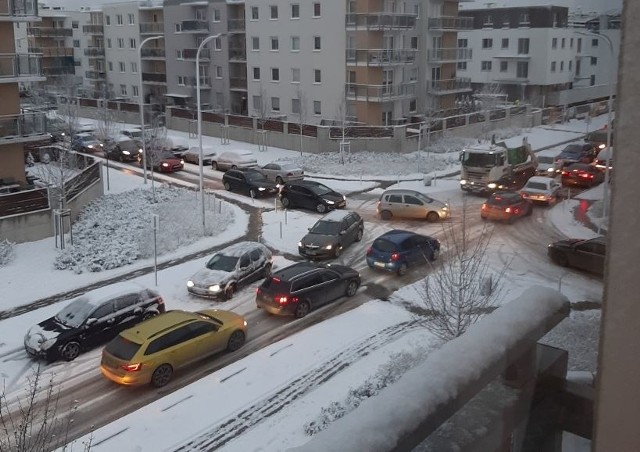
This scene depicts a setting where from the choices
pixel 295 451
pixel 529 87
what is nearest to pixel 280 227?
pixel 295 451

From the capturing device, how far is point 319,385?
14008 mm

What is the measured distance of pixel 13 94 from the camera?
30.3 metres

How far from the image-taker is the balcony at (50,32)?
8181 centimetres

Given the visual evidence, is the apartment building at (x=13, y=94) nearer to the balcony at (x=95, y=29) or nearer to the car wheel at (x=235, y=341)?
the car wheel at (x=235, y=341)

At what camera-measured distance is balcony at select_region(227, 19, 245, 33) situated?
56688 millimetres

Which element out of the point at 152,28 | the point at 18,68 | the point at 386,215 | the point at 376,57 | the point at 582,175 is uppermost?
the point at 152,28

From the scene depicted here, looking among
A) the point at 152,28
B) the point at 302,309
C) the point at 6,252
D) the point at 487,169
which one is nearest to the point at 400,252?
the point at 302,309

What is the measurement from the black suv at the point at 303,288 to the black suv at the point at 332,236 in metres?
3.46

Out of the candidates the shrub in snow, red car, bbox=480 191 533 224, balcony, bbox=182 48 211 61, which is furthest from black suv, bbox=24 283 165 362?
balcony, bbox=182 48 211 61

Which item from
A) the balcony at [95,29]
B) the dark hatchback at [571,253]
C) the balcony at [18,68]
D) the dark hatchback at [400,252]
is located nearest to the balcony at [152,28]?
the balcony at [95,29]

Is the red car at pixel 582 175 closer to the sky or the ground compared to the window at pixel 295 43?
closer to the ground

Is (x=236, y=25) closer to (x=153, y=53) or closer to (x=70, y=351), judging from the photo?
(x=153, y=53)

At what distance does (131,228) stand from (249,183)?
7.92 meters

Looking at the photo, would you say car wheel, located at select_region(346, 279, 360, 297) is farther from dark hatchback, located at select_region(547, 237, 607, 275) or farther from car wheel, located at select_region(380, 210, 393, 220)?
car wheel, located at select_region(380, 210, 393, 220)
